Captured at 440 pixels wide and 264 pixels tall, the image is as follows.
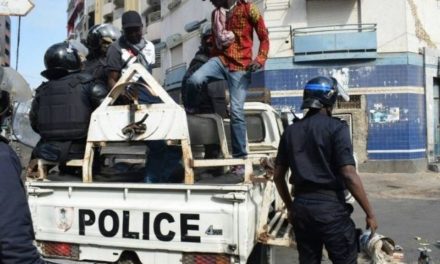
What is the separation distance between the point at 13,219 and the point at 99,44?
3763 millimetres

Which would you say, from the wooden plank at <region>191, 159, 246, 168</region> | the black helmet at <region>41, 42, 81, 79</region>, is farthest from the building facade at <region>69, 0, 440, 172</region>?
the wooden plank at <region>191, 159, 246, 168</region>

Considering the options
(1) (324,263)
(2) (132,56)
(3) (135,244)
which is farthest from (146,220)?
(1) (324,263)

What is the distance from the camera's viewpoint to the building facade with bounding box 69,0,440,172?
1767 cm

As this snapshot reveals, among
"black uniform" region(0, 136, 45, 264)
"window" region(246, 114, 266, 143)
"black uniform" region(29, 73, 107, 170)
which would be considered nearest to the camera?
"black uniform" region(0, 136, 45, 264)

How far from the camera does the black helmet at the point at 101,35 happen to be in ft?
17.5

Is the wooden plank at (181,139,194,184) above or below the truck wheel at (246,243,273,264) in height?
above

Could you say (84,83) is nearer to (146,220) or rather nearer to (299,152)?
(146,220)

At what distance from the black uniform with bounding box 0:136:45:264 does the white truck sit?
1.75 meters

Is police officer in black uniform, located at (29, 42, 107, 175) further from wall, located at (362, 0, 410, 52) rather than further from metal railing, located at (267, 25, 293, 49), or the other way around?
wall, located at (362, 0, 410, 52)

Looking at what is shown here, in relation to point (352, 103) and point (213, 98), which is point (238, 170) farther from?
point (352, 103)

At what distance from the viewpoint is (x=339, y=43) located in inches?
704

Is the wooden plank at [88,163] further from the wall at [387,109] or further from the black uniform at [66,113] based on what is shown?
the wall at [387,109]

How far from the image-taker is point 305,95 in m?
3.73

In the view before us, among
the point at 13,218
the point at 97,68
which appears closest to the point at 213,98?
the point at 97,68
